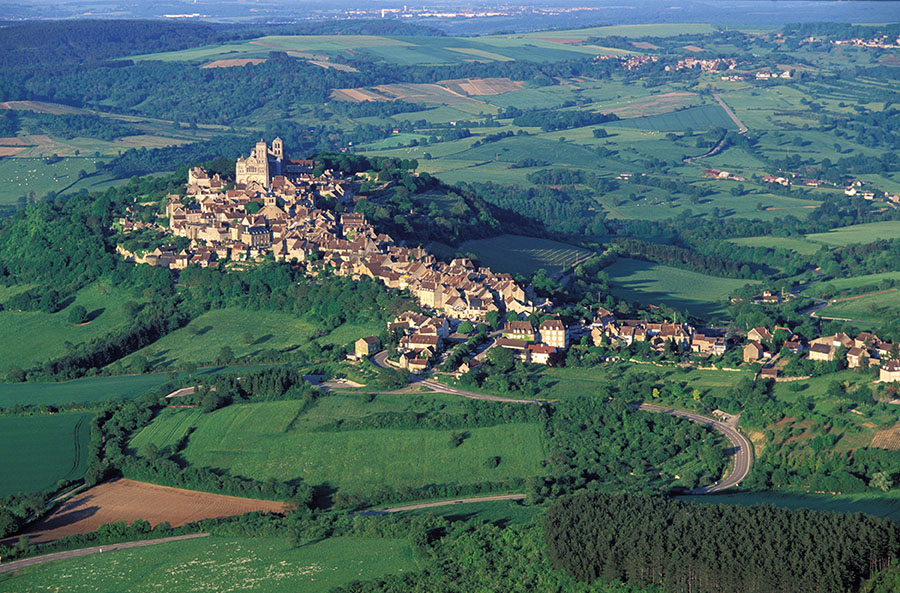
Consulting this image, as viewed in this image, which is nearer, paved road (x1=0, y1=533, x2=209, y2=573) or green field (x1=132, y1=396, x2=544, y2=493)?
paved road (x1=0, y1=533, x2=209, y2=573)

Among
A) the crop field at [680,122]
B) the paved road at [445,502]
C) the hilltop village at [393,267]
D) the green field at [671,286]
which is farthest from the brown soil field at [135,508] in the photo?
the crop field at [680,122]

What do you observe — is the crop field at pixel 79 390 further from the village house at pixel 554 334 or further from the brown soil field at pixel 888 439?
the brown soil field at pixel 888 439

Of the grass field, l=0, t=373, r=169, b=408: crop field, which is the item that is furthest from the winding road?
l=0, t=373, r=169, b=408: crop field

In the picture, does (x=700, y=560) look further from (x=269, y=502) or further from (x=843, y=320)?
(x=843, y=320)

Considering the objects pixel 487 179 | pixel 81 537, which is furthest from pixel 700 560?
pixel 487 179

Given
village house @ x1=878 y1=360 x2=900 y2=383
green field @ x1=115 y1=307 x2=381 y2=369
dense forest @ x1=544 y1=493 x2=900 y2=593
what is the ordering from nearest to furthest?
dense forest @ x1=544 y1=493 x2=900 y2=593 → village house @ x1=878 y1=360 x2=900 y2=383 → green field @ x1=115 y1=307 x2=381 y2=369

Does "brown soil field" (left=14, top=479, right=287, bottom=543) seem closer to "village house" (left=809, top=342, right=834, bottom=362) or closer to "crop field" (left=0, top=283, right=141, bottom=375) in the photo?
"crop field" (left=0, top=283, right=141, bottom=375)
